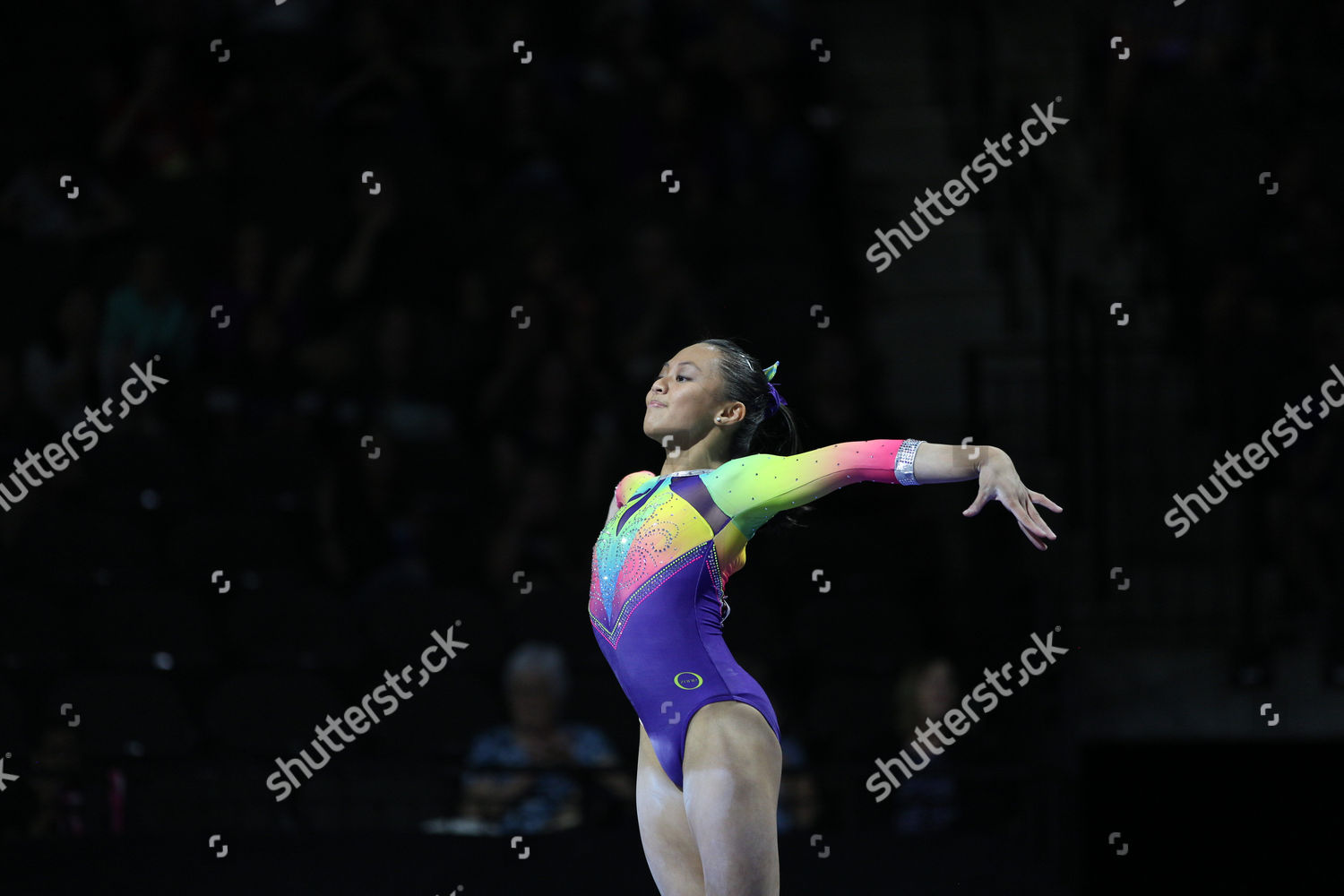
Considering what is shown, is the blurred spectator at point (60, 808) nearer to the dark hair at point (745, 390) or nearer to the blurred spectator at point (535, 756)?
→ the blurred spectator at point (535, 756)

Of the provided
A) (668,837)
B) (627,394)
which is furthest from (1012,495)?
(627,394)

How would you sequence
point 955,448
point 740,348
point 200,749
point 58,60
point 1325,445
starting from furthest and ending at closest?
1. point 58,60
2. point 1325,445
3. point 200,749
4. point 740,348
5. point 955,448

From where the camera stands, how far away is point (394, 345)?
23.1 feet

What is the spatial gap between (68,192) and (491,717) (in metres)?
3.97

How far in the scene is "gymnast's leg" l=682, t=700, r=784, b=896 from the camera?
3.08 m

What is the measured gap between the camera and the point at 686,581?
10.7 ft

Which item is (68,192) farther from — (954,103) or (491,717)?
(954,103)

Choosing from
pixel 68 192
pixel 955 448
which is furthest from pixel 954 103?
pixel 955 448

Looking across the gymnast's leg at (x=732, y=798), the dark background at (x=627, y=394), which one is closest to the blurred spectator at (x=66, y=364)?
the dark background at (x=627, y=394)

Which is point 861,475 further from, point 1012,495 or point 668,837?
point 668,837

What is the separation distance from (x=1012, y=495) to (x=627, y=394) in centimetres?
412

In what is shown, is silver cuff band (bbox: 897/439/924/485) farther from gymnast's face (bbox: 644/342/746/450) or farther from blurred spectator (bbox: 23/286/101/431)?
blurred spectator (bbox: 23/286/101/431)

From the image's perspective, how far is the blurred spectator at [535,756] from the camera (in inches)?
204

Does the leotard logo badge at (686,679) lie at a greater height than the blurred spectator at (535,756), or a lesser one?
lesser
